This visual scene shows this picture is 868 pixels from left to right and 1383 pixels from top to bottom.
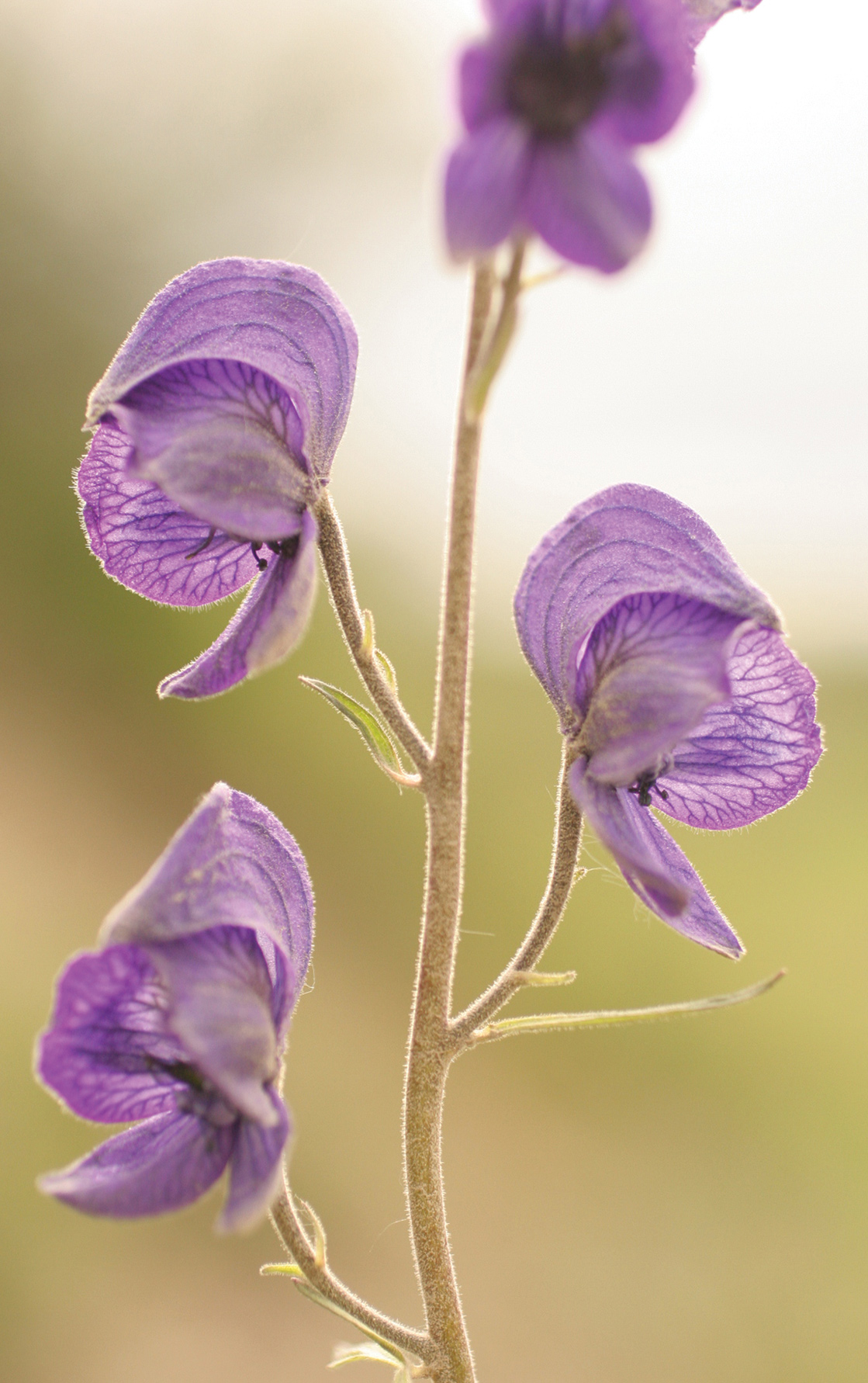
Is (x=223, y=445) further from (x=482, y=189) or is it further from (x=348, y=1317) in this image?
(x=348, y=1317)

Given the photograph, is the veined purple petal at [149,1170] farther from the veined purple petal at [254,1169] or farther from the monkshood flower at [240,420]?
the monkshood flower at [240,420]

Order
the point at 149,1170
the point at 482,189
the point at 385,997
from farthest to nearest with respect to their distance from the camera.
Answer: the point at 385,997
the point at 149,1170
the point at 482,189

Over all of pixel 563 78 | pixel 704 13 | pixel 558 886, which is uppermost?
pixel 704 13

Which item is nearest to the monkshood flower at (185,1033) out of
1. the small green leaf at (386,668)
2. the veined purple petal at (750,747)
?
the small green leaf at (386,668)

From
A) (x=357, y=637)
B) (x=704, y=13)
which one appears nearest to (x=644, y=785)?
(x=357, y=637)

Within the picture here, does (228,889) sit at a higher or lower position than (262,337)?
lower

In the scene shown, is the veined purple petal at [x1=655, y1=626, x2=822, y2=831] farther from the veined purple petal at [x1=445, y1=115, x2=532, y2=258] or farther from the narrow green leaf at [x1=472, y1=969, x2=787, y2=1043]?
the veined purple petal at [x1=445, y1=115, x2=532, y2=258]

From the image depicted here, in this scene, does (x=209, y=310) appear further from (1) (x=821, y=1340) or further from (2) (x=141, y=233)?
(2) (x=141, y=233)

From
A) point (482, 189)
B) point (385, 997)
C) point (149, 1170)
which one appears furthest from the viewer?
point (385, 997)
